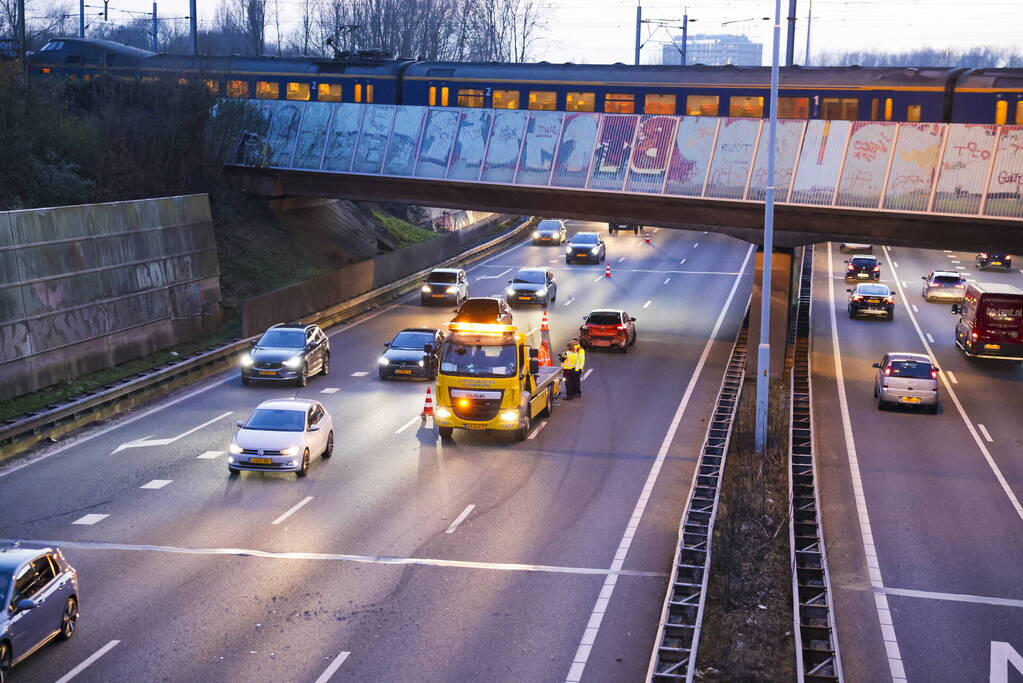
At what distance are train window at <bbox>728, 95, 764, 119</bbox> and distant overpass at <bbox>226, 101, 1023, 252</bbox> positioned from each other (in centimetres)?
484

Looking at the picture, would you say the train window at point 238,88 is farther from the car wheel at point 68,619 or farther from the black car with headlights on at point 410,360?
the car wheel at point 68,619

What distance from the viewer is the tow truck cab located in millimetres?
43125

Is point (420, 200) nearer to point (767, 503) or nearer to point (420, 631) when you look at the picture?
point (767, 503)

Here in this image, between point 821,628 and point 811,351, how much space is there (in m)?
29.8

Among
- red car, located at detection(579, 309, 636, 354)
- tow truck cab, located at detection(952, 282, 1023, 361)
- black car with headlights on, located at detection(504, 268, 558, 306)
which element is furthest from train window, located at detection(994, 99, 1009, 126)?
black car with headlights on, located at detection(504, 268, 558, 306)

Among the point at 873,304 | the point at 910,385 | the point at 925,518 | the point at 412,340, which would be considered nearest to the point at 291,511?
the point at 925,518

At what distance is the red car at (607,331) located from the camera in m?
42.7

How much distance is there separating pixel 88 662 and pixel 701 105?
112 ft

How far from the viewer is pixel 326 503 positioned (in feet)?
77.8

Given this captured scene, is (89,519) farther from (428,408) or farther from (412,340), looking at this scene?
(412,340)

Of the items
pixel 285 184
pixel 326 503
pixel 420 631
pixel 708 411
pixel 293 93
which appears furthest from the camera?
pixel 293 93

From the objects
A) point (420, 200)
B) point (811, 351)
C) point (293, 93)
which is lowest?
point (811, 351)

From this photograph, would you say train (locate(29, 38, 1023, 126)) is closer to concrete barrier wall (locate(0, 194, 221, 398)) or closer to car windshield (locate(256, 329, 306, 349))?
concrete barrier wall (locate(0, 194, 221, 398))

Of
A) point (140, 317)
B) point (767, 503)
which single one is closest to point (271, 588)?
point (767, 503)
